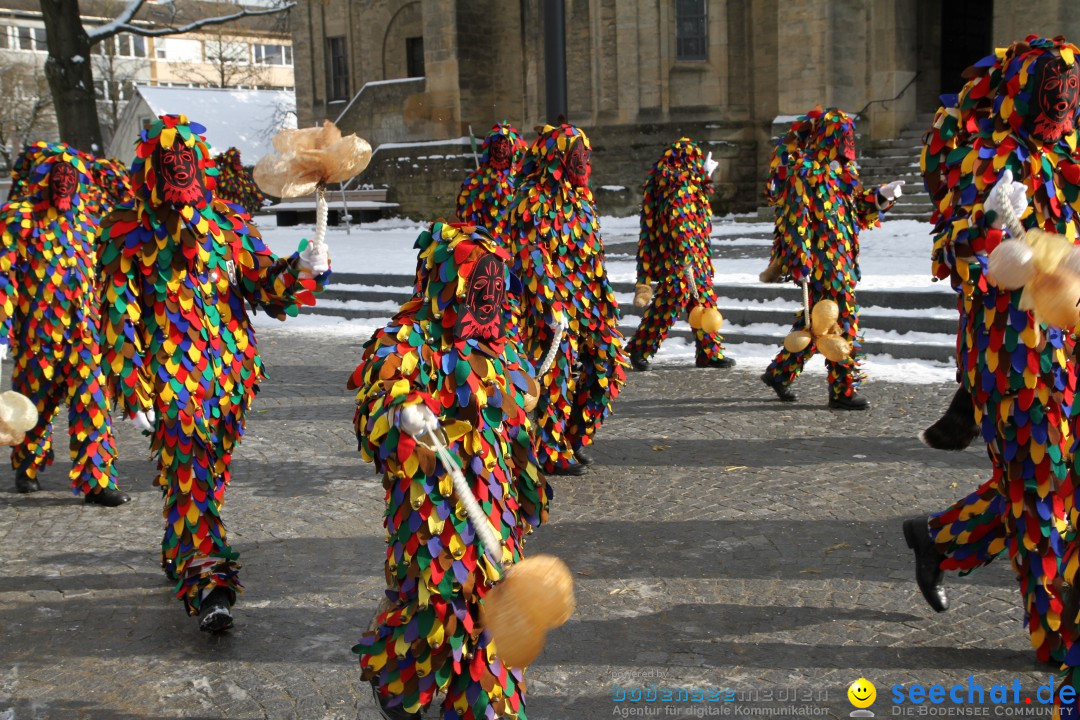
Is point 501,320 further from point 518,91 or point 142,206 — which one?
point 518,91

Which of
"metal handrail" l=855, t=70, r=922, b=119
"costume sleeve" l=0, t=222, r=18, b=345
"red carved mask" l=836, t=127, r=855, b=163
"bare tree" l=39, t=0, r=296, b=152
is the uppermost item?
"bare tree" l=39, t=0, r=296, b=152

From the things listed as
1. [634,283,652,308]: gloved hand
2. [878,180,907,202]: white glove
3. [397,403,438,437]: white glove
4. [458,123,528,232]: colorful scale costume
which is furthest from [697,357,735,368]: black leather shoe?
[397,403,438,437]: white glove

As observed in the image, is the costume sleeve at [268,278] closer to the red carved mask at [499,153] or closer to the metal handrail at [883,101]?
the red carved mask at [499,153]

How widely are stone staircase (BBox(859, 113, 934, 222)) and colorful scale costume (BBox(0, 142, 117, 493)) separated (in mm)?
12683

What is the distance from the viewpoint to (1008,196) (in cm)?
357

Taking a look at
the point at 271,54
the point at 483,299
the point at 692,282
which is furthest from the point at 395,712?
the point at 271,54

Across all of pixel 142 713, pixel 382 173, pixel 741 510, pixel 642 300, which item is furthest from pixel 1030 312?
pixel 382 173

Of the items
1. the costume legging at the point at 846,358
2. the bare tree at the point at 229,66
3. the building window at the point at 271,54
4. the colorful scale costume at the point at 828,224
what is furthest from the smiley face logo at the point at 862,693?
the building window at the point at 271,54

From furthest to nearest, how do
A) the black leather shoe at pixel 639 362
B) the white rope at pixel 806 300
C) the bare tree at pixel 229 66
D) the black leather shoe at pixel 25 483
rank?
the bare tree at pixel 229 66
the black leather shoe at pixel 639 362
the white rope at pixel 806 300
the black leather shoe at pixel 25 483

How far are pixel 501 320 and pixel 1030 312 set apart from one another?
1.72 meters

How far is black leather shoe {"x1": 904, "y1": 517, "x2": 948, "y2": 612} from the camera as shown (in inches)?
169

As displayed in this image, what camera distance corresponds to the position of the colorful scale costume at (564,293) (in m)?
6.55

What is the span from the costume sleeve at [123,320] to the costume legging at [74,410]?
2.12 metres

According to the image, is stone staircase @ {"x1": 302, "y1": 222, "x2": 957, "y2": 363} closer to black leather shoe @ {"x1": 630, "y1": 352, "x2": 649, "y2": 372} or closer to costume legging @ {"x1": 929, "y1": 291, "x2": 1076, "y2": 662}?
black leather shoe @ {"x1": 630, "y1": 352, "x2": 649, "y2": 372}
